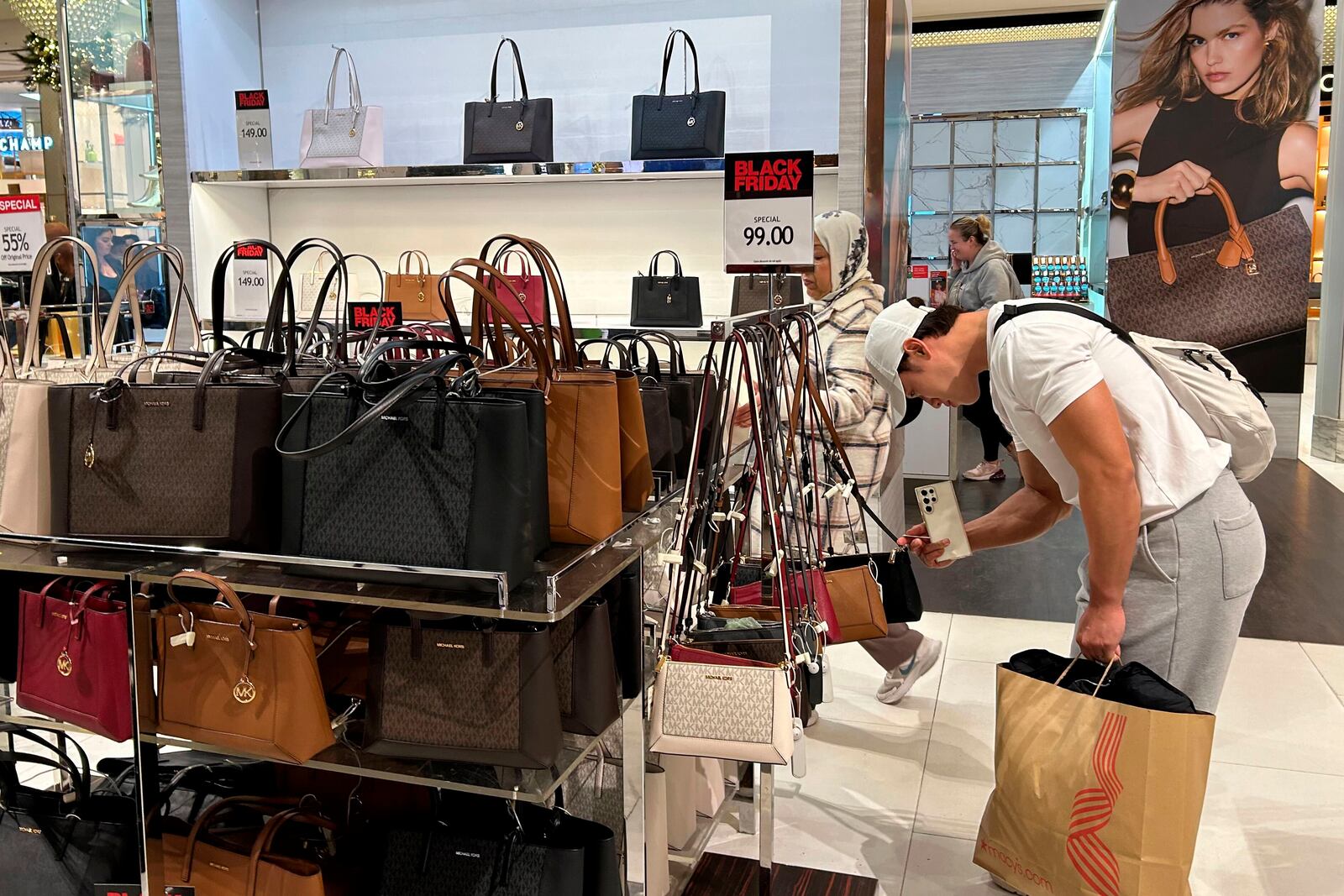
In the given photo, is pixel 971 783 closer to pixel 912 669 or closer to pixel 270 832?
pixel 912 669

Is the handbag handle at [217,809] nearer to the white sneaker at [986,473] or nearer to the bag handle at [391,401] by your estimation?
the bag handle at [391,401]

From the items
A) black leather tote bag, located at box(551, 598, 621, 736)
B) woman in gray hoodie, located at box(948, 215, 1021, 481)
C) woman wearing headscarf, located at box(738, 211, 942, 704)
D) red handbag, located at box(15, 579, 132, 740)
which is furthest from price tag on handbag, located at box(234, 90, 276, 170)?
woman in gray hoodie, located at box(948, 215, 1021, 481)

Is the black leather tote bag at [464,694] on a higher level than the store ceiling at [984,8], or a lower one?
lower

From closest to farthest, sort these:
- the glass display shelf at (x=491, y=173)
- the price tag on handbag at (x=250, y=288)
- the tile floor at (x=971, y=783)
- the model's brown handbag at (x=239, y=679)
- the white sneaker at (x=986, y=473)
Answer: the model's brown handbag at (x=239, y=679) < the tile floor at (x=971, y=783) < the price tag on handbag at (x=250, y=288) < the glass display shelf at (x=491, y=173) < the white sneaker at (x=986, y=473)

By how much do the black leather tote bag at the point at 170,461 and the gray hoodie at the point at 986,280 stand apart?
660 cm

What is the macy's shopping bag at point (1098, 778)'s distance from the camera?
206cm

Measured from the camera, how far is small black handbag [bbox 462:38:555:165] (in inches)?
180

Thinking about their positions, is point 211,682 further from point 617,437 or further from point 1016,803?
point 1016,803

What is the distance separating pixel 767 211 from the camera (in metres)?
2.61

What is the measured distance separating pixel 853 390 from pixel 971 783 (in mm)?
1222

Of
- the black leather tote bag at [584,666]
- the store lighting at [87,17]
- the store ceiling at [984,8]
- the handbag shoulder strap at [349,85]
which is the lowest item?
the black leather tote bag at [584,666]

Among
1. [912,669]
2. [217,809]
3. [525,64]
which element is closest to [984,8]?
[525,64]

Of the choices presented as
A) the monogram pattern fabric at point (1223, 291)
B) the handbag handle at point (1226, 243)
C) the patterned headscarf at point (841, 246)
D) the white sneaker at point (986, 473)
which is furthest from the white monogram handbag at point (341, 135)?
the handbag handle at point (1226, 243)

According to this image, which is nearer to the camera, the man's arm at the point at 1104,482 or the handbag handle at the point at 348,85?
the man's arm at the point at 1104,482
